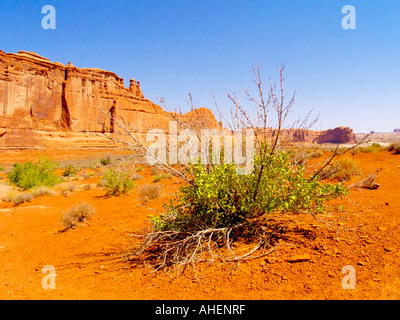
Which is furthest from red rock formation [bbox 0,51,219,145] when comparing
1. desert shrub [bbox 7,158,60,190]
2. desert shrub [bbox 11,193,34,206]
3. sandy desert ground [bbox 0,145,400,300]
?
sandy desert ground [bbox 0,145,400,300]

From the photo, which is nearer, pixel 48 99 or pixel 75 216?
pixel 75 216

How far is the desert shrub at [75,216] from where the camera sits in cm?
648

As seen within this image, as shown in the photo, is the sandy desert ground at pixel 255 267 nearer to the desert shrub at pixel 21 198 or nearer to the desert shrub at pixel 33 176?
the desert shrub at pixel 21 198

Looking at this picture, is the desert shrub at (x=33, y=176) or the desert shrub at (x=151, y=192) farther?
the desert shrub at (x=33, y=176)

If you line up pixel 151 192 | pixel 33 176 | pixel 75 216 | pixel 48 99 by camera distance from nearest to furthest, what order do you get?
Answer: pixel 75 216, pixel 151 192, pixel 33 176, pixel 48 99

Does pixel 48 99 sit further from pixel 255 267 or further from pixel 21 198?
pixel 255 267

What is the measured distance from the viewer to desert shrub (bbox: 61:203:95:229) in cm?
648

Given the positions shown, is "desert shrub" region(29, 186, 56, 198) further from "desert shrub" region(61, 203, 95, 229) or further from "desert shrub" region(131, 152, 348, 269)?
"desert shrub" region(131, 152, 348, 269)

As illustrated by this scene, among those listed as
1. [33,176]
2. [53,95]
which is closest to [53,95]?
[53,95]

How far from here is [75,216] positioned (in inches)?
265

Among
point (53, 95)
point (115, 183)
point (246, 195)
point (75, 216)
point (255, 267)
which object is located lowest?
point (75, 216)

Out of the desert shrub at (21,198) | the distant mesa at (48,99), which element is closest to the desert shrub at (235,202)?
the desert shrub at (21,198)

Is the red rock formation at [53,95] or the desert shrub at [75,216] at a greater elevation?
the red rock formation at [53,95]
